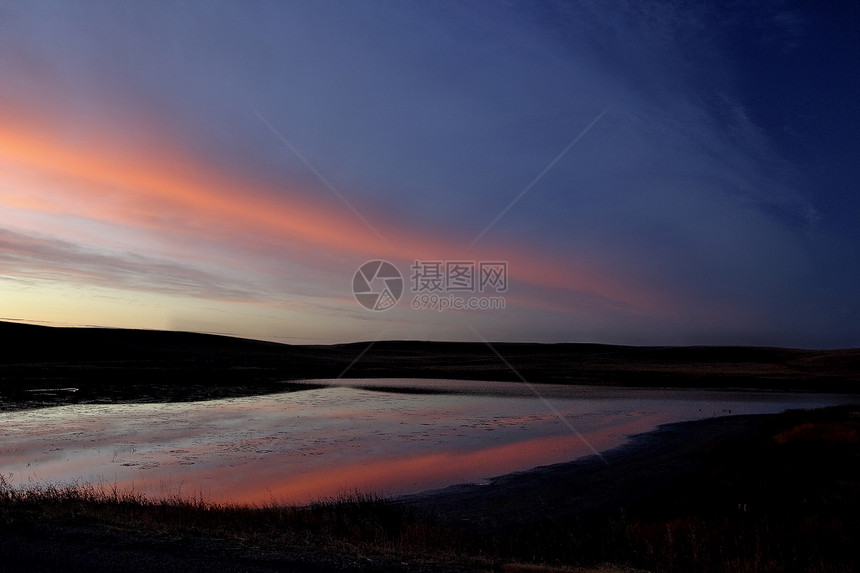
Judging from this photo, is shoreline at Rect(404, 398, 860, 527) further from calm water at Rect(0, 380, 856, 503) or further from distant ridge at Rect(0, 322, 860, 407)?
distant ridge at Rect(0, 322, 860, 407)

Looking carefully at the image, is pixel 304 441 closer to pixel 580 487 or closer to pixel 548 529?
pixel 580 487

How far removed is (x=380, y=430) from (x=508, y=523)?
16.6m

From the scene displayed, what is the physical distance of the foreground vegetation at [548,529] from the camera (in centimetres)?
963

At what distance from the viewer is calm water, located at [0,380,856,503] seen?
61.0 feet

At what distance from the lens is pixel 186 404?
39.5 meters

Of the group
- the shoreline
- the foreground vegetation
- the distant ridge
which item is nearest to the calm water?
the shoreline

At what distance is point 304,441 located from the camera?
1034 inches

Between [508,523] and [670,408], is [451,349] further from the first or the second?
[508,523]

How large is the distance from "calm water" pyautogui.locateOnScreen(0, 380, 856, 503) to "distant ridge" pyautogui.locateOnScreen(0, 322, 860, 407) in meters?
12.1

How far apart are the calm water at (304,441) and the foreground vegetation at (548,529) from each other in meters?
2.38

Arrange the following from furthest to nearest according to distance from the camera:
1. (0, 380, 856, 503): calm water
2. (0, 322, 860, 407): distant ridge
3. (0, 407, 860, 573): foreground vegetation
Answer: (0, 322, 860, 407): distant ridge → (0, 380, 856, 503): calm water → (0, 407, 860, 573): foreground vegetation

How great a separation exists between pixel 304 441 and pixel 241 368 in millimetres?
63661

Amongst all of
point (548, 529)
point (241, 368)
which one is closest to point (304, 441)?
point (548, 529)

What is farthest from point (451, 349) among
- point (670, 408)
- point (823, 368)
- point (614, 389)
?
point (670, 408)
